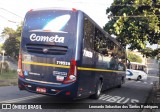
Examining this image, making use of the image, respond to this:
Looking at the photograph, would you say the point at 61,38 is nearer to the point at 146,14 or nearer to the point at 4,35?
the point at 146,14

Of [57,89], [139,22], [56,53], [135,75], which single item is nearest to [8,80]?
[139,22]

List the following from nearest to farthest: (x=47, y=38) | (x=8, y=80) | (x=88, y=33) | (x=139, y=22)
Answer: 1. (x=47, y=38)
2. (x=88, y=33)
3. (x=139, y=22)
4. (x=8, y=80)

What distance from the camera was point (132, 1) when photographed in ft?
55.1

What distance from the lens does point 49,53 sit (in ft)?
32.9

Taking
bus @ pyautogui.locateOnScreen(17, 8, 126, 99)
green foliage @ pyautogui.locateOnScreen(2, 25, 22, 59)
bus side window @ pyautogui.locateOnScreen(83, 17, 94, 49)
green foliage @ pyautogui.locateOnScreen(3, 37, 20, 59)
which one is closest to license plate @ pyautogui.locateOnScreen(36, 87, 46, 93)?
bus @ pyautogui.locateOnScreen(17, 8, 126, 99)

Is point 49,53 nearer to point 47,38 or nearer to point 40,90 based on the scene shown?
point 47,38

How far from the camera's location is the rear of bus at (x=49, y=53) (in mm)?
9758

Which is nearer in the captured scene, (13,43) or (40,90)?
(40,90)

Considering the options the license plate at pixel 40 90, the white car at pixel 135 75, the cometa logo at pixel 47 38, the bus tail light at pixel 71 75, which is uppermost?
the cometa logo at pixel 47 38

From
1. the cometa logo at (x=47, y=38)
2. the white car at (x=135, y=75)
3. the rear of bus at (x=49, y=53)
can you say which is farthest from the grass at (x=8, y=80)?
the white car at (x=135, y=75)

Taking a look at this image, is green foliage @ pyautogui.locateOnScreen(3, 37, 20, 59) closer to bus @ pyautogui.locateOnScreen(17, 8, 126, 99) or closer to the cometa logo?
bus @ pyautogui.locateOnScreen(17, 8, 126, 99)

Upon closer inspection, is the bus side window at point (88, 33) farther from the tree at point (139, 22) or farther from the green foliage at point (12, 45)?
the green foliage at point (12, 45)

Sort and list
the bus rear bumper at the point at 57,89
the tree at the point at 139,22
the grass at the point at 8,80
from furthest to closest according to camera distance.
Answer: the grass at the point at 8,80 → the tree at the point at 139,22 → the bus rear bumper at the point at 57,89

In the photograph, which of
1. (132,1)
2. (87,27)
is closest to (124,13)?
(132,1)
